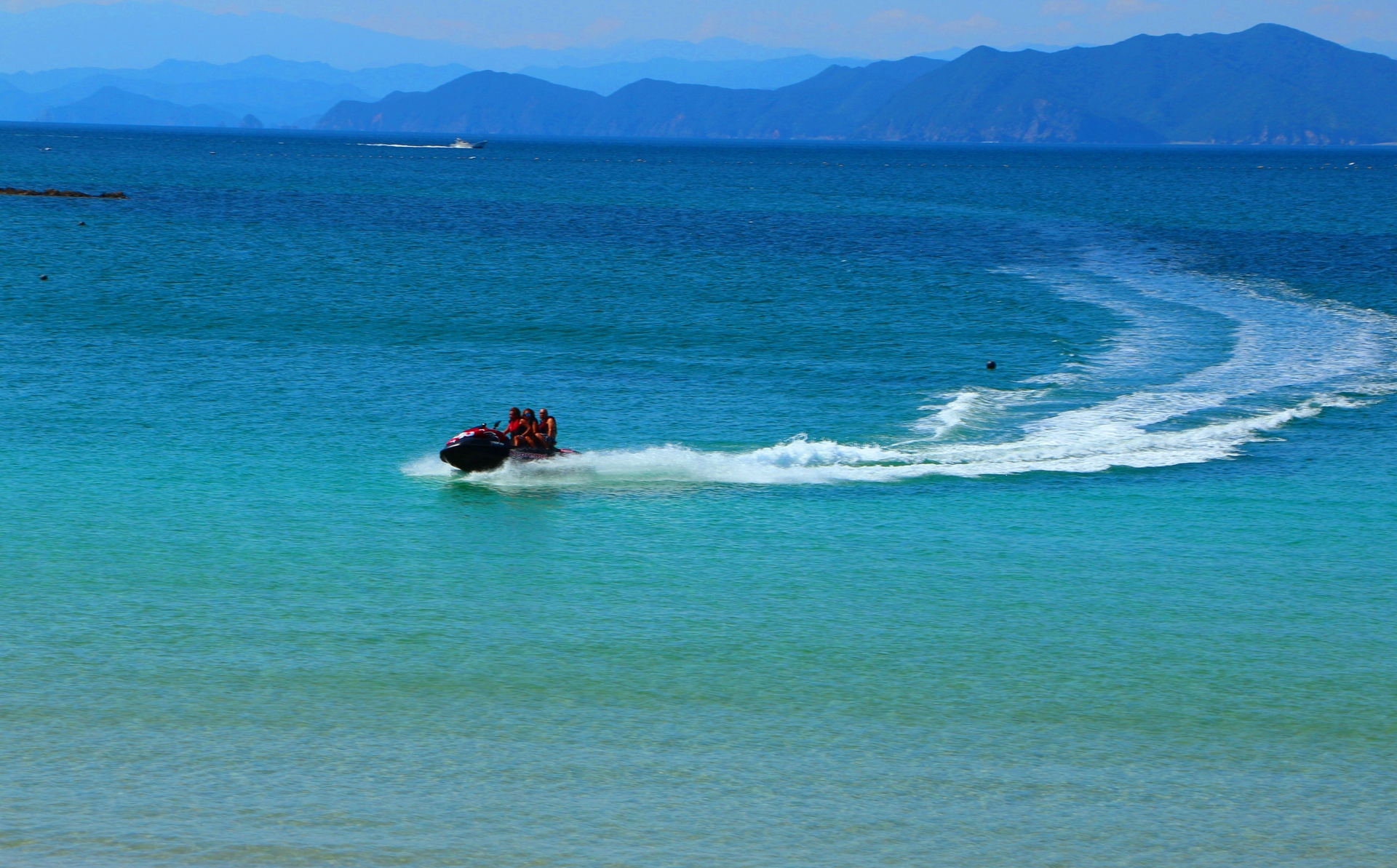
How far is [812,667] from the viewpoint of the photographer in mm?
21391

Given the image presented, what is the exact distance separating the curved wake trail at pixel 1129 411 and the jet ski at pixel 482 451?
0.28m

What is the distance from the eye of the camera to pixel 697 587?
25297mm

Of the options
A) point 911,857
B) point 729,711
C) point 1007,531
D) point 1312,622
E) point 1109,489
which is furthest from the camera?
point 1109,489

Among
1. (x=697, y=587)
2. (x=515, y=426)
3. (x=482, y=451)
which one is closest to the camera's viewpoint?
(x=697, y=587)

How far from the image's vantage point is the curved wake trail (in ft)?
111

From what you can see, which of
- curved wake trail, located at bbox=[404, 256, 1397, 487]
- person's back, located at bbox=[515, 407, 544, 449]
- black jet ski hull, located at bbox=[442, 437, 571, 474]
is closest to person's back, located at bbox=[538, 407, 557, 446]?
person's back, located at bbox=[515, 407, 544, 449]

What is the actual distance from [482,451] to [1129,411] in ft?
64.4

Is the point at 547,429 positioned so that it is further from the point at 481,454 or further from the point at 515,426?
the point at 481,454

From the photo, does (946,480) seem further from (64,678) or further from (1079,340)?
(1079,340)

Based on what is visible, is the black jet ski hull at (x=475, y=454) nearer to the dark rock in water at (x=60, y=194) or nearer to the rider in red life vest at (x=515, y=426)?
the rider in red life vest at (x=515, y=426)

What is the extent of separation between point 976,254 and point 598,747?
74.2 meters

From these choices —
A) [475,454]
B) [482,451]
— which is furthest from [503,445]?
[475,454]

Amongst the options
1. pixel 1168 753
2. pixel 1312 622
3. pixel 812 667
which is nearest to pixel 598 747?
pixel 812 667

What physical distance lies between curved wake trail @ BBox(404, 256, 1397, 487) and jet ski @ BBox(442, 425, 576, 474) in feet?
0.92
